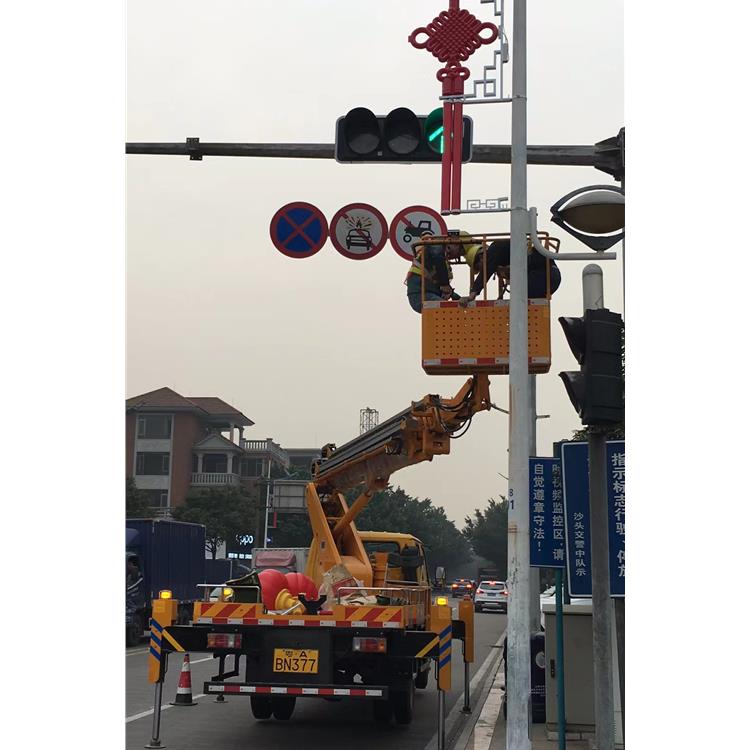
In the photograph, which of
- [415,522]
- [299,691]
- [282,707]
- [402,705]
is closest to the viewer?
[299,691]

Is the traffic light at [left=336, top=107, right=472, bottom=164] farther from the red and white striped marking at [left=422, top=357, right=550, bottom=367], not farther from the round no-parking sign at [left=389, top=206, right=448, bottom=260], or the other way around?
the red and white striped marking at [left=422, top=357, right=550, bottom=367]

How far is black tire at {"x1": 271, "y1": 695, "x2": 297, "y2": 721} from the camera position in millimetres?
14383

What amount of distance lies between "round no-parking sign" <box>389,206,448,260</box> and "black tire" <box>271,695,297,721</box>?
672 cm

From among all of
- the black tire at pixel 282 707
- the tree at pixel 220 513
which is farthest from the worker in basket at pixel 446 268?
the tree at pixel 220 513

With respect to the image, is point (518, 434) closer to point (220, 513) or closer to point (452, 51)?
point (452, 51)

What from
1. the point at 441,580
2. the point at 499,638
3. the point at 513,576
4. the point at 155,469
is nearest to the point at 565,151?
the point at 513,576

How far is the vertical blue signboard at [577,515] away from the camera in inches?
396

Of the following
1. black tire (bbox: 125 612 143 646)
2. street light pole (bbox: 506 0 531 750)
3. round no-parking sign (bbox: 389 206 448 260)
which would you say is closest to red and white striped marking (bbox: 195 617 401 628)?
street light pole (bbox: 506 0 531 750)

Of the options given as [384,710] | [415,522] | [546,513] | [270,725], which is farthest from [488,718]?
[415,522]

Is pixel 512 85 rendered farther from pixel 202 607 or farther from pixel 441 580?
pixel 441 580

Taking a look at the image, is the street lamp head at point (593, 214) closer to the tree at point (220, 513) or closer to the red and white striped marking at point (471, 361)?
the red and white striped marking at point (471, 361)

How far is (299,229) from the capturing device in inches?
432

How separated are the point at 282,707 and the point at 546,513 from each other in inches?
213

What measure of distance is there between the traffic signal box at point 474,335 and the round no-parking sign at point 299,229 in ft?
4.28
